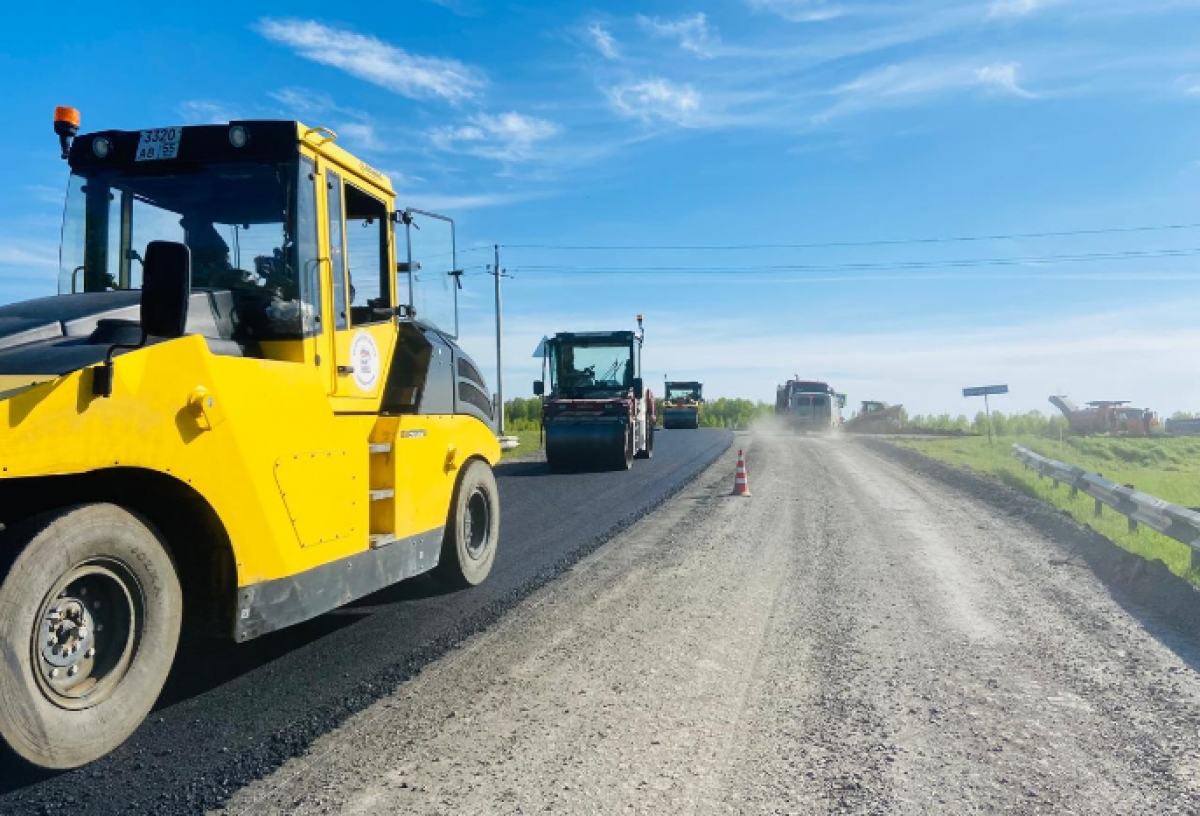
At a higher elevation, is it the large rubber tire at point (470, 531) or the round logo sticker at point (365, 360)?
the round logo sticker at point (365, 360)

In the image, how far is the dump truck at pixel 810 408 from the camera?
134ft

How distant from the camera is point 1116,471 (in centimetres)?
2169

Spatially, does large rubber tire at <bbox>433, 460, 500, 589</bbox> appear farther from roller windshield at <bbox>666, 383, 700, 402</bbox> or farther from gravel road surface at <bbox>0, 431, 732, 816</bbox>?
roller windshield at <bbox>666, 383, 700, 402</bbox>

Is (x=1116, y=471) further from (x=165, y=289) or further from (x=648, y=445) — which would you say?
(x=165, y=289)

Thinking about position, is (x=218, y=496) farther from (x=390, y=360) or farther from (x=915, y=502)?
(x=915, y=502)

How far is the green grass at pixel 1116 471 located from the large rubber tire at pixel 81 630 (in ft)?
25.9

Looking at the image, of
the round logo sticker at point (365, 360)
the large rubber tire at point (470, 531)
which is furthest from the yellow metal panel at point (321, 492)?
the large rubber tire at point (470, 531)

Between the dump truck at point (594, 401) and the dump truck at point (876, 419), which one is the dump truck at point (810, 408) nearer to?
the dump truck at point (876, 419)

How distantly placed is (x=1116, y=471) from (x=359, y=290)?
70.7 ft

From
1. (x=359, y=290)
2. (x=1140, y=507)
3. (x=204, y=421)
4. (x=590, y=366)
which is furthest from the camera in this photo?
(x=590, y=366)

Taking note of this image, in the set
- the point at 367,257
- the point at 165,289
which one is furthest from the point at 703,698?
the point at 367,257

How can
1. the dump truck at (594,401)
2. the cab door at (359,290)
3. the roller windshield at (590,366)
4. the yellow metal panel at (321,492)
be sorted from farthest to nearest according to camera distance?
1. the roller windshield at (590,366)
2. the dump truck at (594,401)
3. the cab door at (359,290)
4. the yellow metal panel at (321,492)

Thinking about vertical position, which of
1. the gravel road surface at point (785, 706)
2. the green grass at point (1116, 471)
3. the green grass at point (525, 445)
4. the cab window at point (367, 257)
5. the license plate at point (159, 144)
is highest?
the license plate at point (159, 144)

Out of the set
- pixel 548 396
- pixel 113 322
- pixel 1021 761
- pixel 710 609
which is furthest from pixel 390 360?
pixel 548 396
